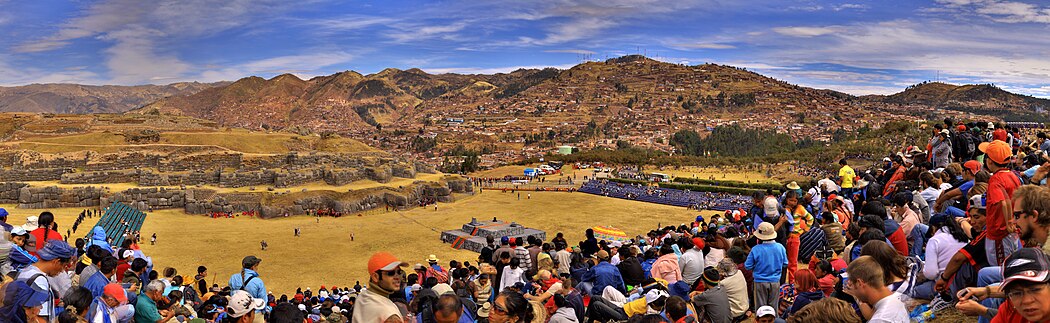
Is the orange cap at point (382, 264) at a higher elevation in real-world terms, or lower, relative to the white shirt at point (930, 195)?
higher

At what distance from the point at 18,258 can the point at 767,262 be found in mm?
8523

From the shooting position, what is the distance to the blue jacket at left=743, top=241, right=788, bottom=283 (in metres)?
7.28

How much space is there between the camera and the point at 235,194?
39031mm

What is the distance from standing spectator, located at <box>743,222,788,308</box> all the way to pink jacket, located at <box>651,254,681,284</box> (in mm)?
1054

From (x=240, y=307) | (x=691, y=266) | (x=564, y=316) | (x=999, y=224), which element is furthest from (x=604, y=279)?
(x=240, y=307)

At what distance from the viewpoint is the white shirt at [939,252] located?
216 inches

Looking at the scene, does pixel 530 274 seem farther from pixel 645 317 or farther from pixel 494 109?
pixel 494 109

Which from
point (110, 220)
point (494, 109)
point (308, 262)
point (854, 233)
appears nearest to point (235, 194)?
point (110, 220)

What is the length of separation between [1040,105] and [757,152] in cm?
12241

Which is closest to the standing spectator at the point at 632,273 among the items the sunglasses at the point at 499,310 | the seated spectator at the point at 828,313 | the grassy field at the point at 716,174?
the sunglasses at the point at 499,310

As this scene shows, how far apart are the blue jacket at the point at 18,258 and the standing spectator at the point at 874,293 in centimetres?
812

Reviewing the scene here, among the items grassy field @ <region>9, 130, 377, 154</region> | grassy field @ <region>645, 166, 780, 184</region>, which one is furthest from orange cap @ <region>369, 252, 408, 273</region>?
grassy field @ <region>645, 166, 780, 184</region>

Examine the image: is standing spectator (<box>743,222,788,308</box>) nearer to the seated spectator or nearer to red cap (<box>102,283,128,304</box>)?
the seated spectator

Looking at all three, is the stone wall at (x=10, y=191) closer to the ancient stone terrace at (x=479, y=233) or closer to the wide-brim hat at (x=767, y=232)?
the ancient stone terrace at (x=479, y=233)
